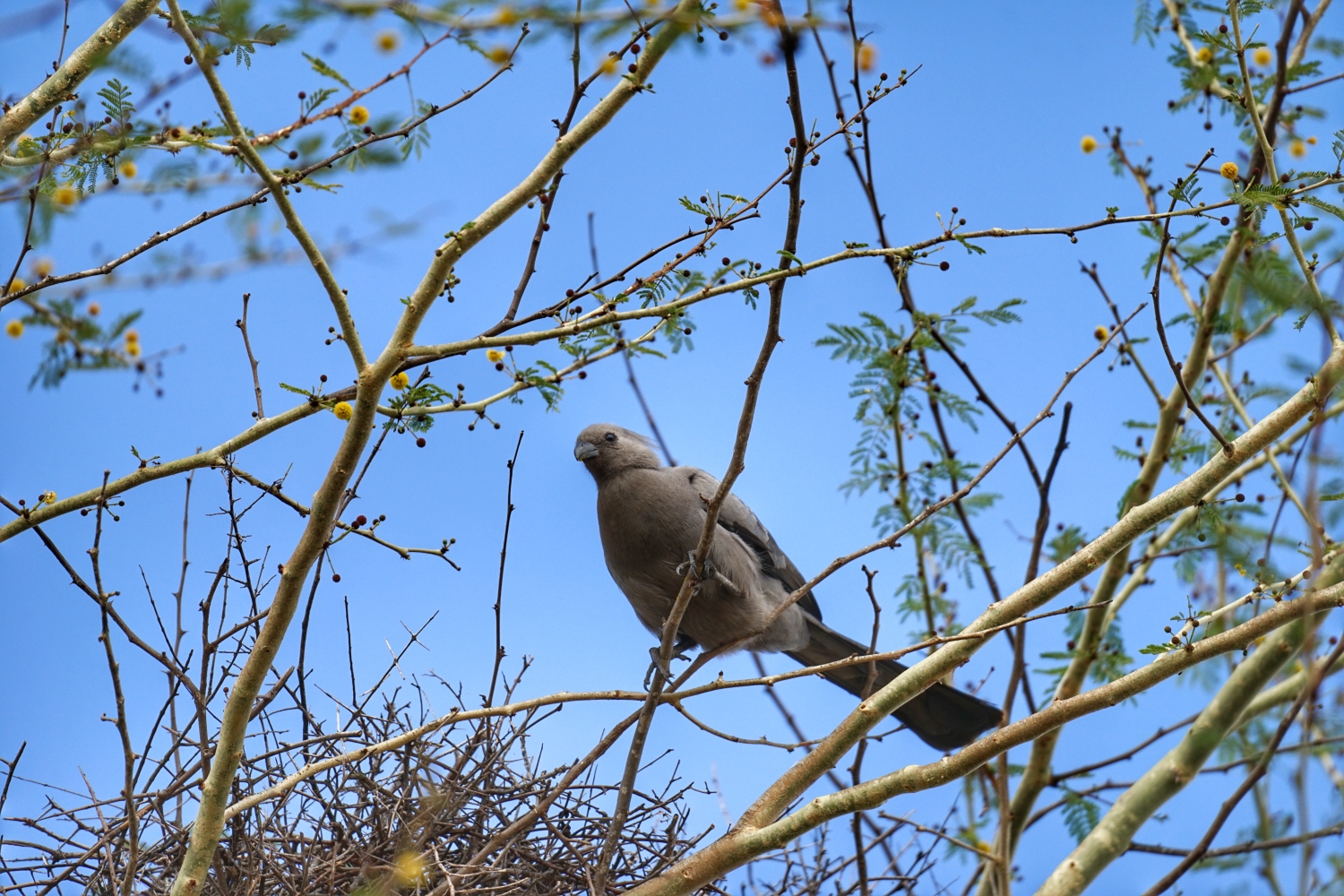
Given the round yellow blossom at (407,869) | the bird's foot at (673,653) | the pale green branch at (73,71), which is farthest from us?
the bird's foot at (673,653)

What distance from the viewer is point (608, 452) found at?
6.57 meters

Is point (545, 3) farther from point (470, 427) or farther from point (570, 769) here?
point (570, 769)

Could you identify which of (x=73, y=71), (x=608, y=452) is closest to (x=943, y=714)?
(x=608, y=452)

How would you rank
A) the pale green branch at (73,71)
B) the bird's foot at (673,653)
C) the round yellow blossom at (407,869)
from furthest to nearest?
the bird's foot at (673,653)
the pale green branch at (73,71)
the round yellow blossom at (407,869)

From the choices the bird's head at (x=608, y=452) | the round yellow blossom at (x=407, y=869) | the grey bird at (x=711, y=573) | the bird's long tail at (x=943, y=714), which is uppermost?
the bird's head at (x=608, y=452)

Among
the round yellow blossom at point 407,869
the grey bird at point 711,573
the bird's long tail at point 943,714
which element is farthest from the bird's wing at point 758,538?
the round yellow blossom at point 407,869

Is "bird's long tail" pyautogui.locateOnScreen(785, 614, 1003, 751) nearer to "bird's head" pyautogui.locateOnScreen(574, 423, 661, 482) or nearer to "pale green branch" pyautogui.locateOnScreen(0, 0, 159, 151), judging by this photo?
"bird's head" pyautogui.locateOnScreen(574, 423, 661, 482)

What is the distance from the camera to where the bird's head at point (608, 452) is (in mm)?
6535

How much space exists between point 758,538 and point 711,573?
3.14 ft

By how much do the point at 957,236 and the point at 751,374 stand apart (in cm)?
86

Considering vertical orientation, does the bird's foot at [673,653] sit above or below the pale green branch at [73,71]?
below

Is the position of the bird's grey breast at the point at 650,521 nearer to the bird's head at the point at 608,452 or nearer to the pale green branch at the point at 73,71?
the bird's head at the point at 608,452

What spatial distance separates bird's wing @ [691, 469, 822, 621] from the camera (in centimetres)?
640

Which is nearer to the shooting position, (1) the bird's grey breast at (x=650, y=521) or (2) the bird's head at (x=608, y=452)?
(1) the bird's grey breast at (x=650, y=521)
